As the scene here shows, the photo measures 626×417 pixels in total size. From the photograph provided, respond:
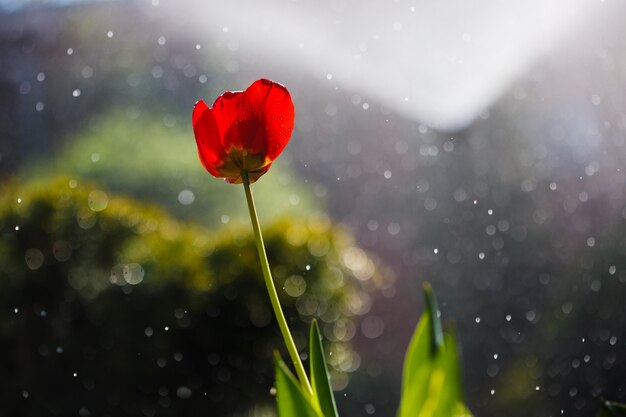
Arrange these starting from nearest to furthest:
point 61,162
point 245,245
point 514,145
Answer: point 245,245 → point 61,162 → point 514,145

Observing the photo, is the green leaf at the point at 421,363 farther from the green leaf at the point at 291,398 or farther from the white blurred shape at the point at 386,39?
the white blurred shape at the point at 386,39

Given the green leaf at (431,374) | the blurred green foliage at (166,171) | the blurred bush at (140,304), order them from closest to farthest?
the green leaf at (431,374) < the blurred bush at (140,304) < the blurred green foliage at (166,171)

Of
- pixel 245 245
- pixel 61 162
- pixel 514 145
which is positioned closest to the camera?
pixel 245 245

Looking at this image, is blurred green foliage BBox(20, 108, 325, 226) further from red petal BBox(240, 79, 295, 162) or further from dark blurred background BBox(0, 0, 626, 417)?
red petal BBox(240, 79, 295, 162)

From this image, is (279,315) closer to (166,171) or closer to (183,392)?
(183,392)

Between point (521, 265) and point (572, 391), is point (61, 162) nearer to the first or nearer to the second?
point (521, 265)

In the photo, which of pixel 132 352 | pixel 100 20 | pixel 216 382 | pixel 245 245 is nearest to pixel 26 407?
pixel 132 352

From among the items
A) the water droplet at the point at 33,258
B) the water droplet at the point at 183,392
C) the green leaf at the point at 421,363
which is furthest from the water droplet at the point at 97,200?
Result: the green leaf at the point at 421,363

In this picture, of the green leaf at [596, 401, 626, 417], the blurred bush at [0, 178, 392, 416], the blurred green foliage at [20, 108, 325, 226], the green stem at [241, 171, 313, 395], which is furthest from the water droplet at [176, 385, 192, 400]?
the green leaf at [596, 401, 626, 417]
